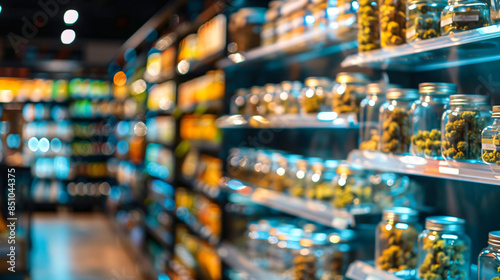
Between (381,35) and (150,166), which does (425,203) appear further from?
(150,166)

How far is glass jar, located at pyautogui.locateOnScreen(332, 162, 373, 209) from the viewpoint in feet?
7.00

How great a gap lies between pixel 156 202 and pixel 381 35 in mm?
4846

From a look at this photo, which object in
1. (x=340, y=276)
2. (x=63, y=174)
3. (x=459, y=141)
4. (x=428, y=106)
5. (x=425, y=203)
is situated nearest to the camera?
(x=459, y=141)

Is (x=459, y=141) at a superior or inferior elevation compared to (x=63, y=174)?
superior

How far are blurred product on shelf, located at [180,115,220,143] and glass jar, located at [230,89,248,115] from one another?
52cm

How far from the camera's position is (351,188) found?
2.15 meters

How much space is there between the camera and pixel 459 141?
1489 mm

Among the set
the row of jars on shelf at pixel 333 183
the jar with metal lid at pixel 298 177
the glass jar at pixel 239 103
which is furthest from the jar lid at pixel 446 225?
the glass jar at pixel 239 103

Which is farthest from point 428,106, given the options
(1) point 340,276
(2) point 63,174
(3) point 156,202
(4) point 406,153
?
Answer: (2) point 63,174

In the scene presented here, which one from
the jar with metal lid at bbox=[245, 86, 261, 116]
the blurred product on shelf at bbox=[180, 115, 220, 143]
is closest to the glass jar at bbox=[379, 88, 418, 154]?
the jar with metal lid at bbox=[245, 86, 261, 116]

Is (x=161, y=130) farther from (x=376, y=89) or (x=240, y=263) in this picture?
(x=376, y=89)

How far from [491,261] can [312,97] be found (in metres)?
1.18

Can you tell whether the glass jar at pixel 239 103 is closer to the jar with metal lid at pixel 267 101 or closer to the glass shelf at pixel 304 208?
the jar with metal lid at pixel 267 101

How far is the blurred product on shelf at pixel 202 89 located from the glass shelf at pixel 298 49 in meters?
0.42
